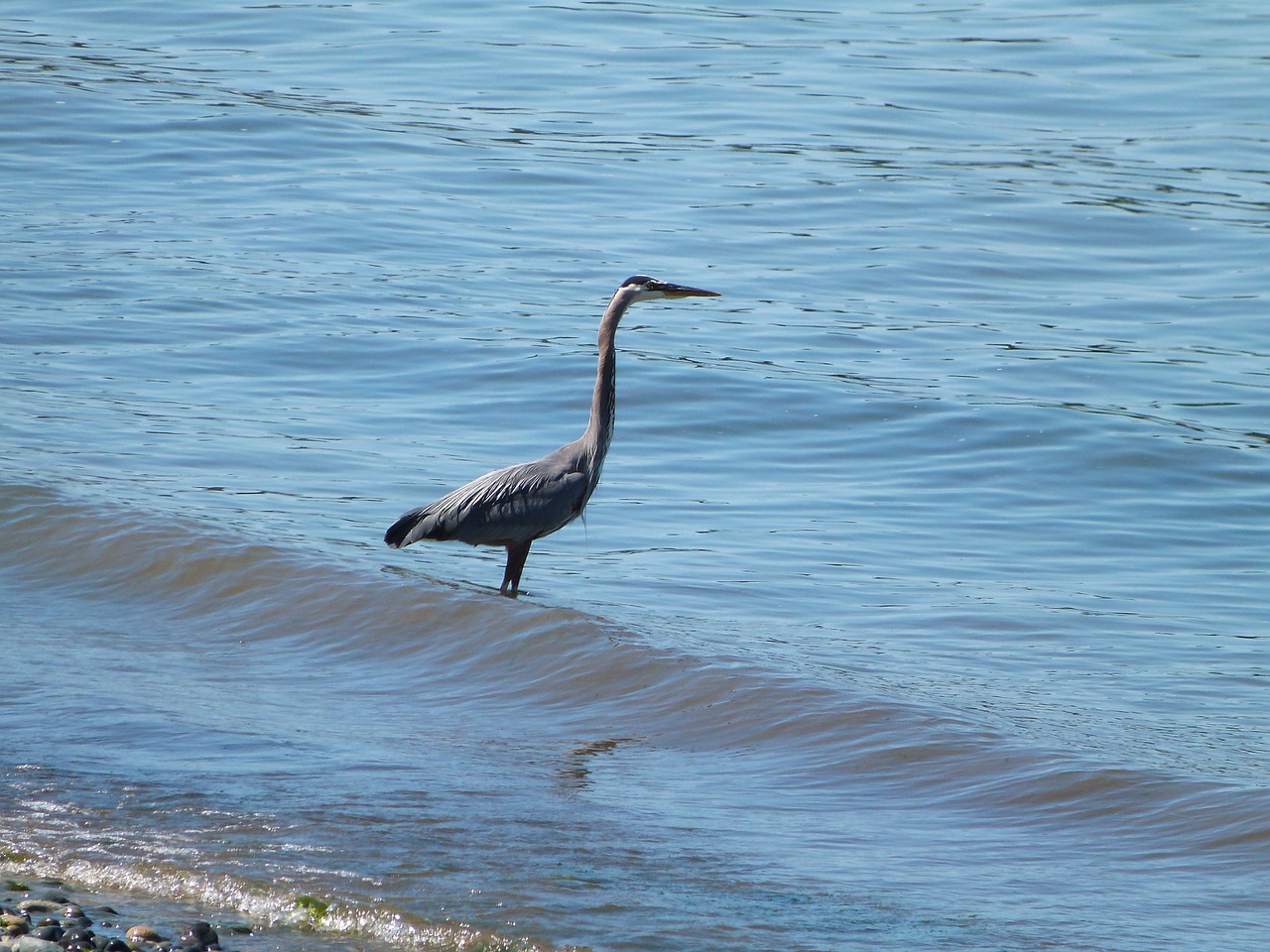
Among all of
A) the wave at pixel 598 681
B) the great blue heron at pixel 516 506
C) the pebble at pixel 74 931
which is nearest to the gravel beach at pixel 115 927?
the pebble at pixel 74 931

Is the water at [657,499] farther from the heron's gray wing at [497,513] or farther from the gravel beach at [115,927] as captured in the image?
the heron's gray wing at [497,513]

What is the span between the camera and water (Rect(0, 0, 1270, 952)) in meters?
5.77

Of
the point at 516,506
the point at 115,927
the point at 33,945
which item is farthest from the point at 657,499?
the point at 33,945

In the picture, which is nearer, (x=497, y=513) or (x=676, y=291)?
(x=497, y=513)

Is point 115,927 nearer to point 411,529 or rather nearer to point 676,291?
point 411,529

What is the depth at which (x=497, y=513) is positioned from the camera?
376 inches

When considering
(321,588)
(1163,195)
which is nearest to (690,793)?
(321,588)

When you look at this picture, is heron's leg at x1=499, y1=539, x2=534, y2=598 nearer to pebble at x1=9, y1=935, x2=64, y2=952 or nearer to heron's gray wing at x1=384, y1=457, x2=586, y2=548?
heron's gray wing at x1=384, y1=457, x2=586, y2=548

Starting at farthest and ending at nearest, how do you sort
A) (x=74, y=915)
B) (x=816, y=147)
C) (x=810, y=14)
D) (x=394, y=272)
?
(x=810, y=14) < (x=816, y=147) < (x=394, y=272) < (x=74, y=915)

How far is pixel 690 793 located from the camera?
648cm

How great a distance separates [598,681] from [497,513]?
188 cm

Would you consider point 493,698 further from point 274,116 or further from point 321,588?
point 274,116

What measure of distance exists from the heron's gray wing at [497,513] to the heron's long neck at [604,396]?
1.08 feet

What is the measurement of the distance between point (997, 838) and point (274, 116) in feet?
62.1
